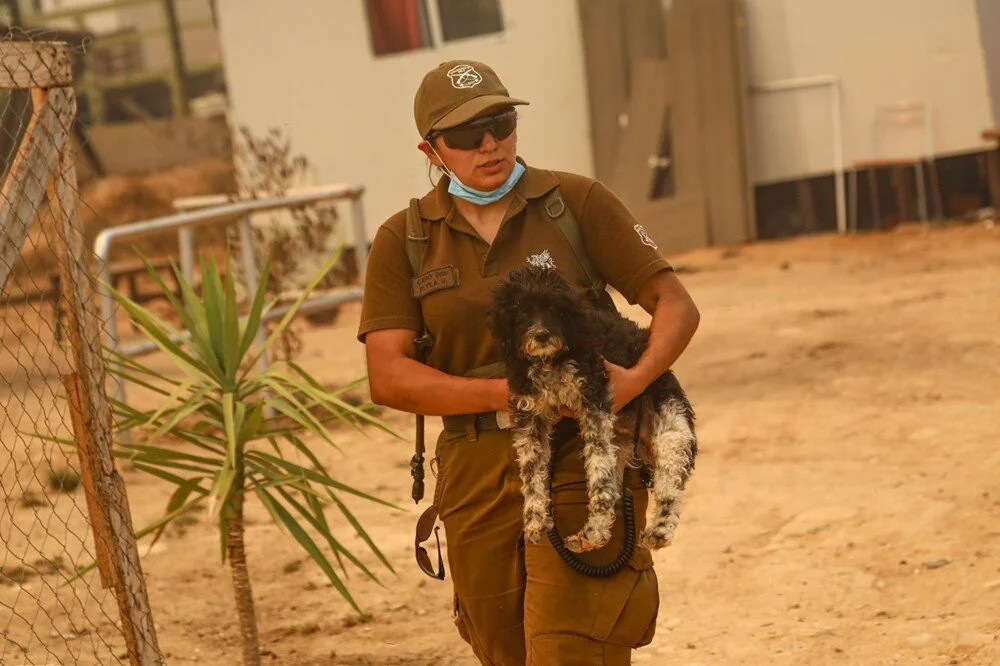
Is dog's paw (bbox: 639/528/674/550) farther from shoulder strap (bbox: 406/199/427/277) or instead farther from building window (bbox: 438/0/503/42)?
building window (bbox: 438/0/503/42)

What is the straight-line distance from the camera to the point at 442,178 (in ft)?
12.4

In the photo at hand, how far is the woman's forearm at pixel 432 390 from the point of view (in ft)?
11.6

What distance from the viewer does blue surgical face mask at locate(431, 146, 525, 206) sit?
3678 millimetres

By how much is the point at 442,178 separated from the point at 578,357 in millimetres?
713

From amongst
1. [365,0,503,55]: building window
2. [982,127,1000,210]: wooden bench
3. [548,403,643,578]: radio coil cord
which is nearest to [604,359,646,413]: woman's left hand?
[548,403,643,578]: radio coil cord

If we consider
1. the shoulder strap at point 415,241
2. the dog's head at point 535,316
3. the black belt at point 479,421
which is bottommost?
the black belt at point 479,421

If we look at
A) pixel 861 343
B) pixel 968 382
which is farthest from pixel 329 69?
pixel 968 382

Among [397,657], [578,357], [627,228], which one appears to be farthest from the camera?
[397,657]

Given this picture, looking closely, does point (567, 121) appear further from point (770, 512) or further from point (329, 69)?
point (770, 512)

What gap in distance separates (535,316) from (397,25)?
1355 cm

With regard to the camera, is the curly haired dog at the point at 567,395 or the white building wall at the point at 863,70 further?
the white building wall at the point at 863,70

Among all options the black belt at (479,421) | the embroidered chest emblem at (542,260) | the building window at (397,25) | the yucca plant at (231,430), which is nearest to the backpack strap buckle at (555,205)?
the embroidered chest emblem at (542,260)

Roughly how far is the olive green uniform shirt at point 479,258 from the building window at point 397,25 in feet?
42.3

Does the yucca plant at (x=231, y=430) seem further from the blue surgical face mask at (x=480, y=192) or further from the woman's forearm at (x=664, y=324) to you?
the woman's forearm at (x=664, y=324)
